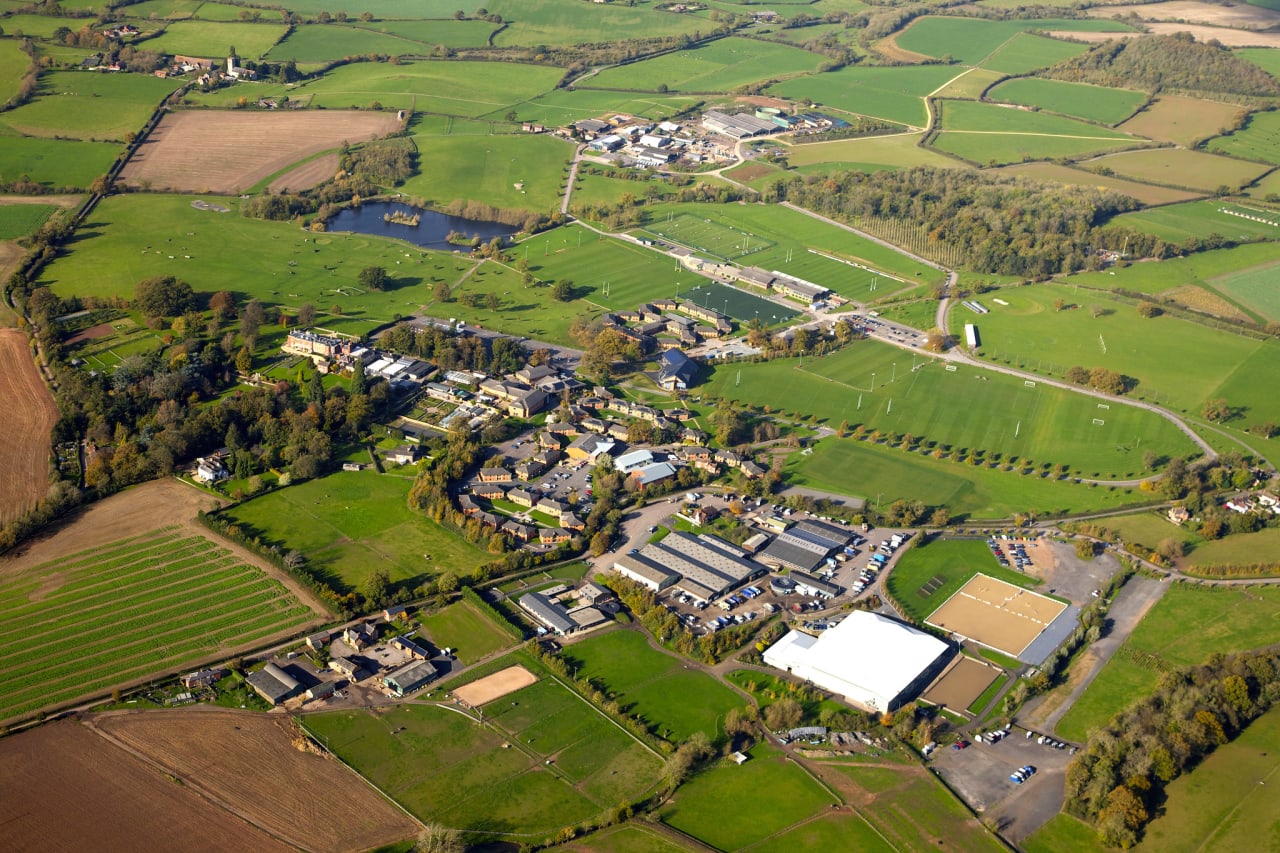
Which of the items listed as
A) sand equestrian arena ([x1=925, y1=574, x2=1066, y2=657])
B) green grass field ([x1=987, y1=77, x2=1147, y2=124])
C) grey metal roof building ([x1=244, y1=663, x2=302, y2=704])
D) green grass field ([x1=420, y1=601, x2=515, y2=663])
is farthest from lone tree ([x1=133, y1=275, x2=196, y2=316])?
green grass field ([x1=987, y1=77, x2=1147, y2=124])

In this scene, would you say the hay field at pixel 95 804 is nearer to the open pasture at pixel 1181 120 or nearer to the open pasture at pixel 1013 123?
the open pasture at pixel 1013 123

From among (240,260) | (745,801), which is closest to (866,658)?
(745,801)

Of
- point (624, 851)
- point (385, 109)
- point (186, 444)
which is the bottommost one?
point (624, 851)

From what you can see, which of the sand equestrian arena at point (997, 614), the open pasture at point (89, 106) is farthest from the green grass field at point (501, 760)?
the open pasture at point (89, 106)

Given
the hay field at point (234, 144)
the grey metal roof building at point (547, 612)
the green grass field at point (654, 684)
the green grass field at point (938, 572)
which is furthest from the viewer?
the hay field at point (234, 144)

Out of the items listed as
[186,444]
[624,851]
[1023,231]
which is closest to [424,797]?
[624,851]

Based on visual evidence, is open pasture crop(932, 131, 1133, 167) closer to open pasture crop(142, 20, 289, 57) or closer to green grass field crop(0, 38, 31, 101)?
open pasture crop(142, 20, 289, 57)

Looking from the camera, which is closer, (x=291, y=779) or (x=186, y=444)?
(x=291, y=779)

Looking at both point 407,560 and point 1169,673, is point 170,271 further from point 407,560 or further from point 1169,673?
point 1169,673
